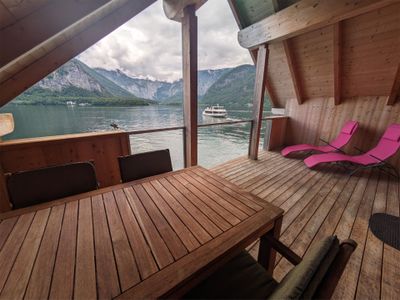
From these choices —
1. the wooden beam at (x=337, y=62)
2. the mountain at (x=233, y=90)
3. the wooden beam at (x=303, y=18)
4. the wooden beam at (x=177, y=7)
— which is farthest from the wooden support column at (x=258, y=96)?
the mountain at (x=233, y=90)

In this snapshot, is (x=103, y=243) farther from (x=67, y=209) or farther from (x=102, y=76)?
(x=102, y=76)

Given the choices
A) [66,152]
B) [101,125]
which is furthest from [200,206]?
[101,125]

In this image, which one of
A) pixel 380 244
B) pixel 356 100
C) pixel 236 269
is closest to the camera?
pixel 236 269

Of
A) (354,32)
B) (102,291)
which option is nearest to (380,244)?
(102,291)

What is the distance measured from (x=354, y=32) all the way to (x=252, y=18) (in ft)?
6.01

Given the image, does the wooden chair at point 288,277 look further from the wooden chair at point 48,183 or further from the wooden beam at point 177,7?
the wooden beam at point 177,7

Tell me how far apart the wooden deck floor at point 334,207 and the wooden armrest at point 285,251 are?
668mm

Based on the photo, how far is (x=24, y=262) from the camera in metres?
0.72

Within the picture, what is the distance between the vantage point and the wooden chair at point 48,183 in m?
1.15

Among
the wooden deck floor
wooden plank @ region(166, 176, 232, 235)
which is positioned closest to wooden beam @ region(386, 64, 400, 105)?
the wooden deck floor

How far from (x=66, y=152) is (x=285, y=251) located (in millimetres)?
2297

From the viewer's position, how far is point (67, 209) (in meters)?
1.07

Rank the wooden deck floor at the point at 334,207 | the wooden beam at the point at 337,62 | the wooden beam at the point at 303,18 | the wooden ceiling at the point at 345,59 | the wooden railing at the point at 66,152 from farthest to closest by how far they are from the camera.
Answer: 1. the wooden beam at the point at 337,62
2. the wooden ceiling at the point at 345,59
3. the wooden beam at the point at 303,18
4. the wooden railing at the point at 66,152
5. the wooden deck floor at the point at 334,207

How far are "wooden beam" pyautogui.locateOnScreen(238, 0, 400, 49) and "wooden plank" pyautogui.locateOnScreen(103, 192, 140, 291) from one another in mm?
3457
